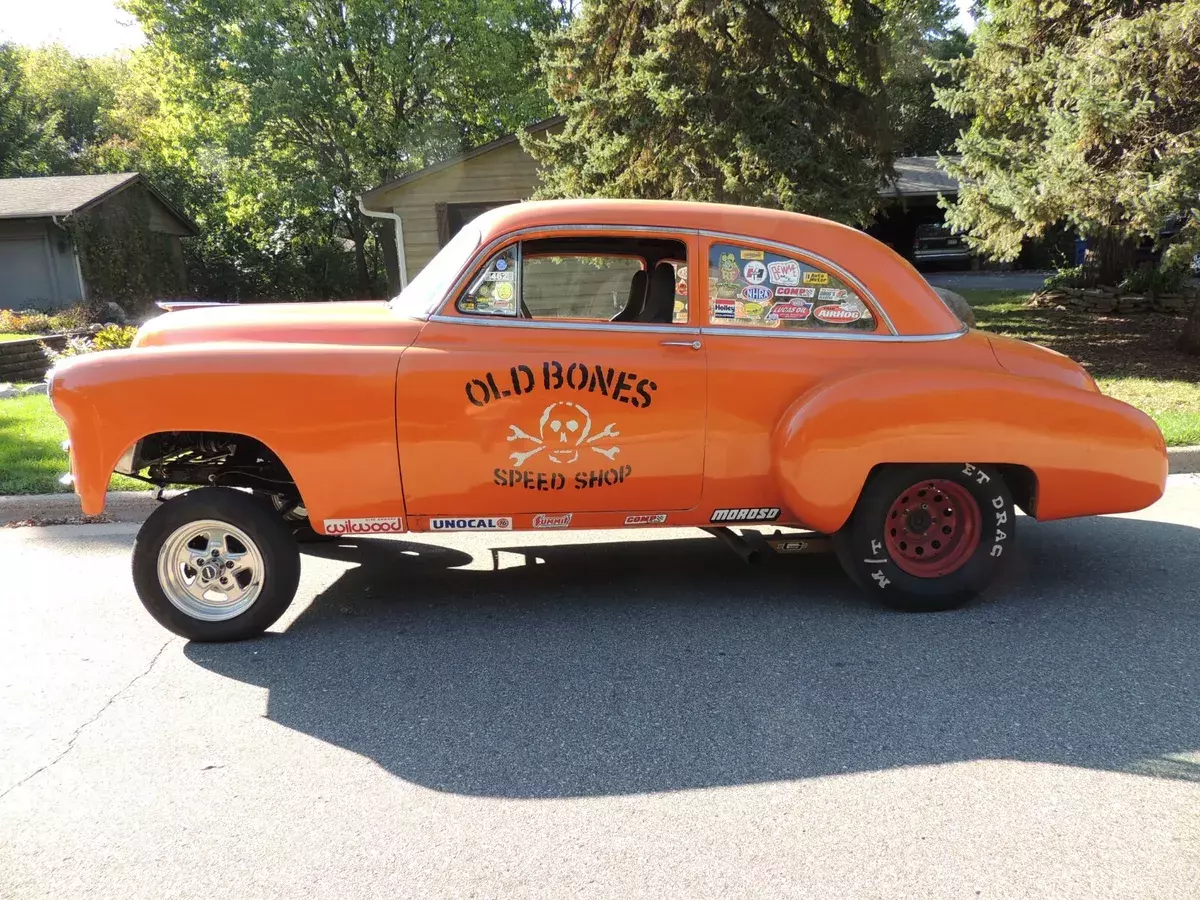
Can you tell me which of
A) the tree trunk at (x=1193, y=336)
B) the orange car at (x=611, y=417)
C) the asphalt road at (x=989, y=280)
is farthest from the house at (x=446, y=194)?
the orange car at (x=611, y=417)

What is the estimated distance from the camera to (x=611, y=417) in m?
4.14

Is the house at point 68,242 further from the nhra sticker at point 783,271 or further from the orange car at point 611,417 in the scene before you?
the nhra sticker at point 783,271

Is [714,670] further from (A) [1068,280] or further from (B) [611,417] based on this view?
(A) [1068,280]

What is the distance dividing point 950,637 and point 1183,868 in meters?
1.62

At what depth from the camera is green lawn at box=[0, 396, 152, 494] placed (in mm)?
6711

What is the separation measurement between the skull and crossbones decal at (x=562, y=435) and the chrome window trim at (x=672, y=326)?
40 centimetres

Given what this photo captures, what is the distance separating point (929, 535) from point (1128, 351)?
9.93 m

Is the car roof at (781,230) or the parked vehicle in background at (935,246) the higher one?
the car roof at (781,230)

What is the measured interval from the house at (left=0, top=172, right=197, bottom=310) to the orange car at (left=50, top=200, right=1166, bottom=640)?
2141cm

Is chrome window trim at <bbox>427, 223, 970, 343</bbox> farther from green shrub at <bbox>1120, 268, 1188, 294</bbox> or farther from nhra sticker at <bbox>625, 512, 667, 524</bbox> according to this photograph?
green shrub at <bbox>1120, 268, 1188, 294</bbox>

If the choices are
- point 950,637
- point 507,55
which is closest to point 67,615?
point 950,637

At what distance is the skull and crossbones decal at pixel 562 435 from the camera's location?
4.10m

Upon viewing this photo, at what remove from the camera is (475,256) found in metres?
4.20

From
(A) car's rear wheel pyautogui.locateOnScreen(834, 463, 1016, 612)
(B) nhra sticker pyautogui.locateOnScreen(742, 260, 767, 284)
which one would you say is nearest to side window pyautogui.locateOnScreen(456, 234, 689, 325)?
(B) nhra sticker pyautogui.locateOnScreen(742, 260, 767, 284)
